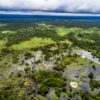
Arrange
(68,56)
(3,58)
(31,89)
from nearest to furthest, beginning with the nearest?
(31,89)
(3,58)
(68,56)

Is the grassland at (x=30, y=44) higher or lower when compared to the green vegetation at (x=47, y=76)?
higher

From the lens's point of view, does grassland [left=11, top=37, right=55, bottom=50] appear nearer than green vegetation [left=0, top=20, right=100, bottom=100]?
No

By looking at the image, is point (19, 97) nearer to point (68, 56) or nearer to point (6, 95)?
point (6, 95)

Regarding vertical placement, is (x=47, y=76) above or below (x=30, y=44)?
below

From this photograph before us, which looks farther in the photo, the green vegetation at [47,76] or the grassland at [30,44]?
the grassland at [30,44]

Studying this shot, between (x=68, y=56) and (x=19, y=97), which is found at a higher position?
(x=68, y=56)

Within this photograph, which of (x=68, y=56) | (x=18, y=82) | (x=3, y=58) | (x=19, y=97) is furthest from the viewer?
(x=68, y=56)

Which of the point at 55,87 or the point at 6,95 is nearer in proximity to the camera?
the point at 6,95

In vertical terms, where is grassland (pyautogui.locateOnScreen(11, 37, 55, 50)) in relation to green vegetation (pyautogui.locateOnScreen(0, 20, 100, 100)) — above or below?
above

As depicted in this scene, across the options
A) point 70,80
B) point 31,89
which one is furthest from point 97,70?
point 31,89

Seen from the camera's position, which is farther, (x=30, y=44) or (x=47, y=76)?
(x=30, y=44)
